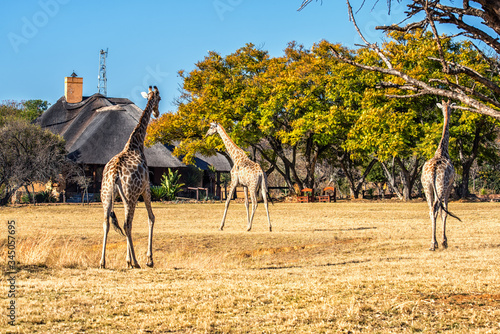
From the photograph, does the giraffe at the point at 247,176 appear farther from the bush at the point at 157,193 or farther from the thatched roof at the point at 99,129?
the thatched roof at the point at 99,129

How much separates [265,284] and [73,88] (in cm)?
4462

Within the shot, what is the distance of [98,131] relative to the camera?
1555 inches

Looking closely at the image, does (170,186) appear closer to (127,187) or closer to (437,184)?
(437,184)

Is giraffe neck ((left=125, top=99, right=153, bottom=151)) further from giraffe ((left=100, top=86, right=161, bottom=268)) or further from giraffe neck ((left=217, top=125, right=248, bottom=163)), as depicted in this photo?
giraffe neck ((left=217, top=125, right=248, bottom=163))

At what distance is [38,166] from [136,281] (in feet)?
81.8

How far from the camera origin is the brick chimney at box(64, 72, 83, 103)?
48375 millimetres

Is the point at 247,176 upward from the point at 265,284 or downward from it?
upward

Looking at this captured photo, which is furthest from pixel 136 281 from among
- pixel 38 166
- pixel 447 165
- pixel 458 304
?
pixel 38 166

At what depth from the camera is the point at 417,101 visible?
3322cm

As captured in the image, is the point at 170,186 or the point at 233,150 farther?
the point at 170,186

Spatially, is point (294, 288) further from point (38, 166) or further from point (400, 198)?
point (400, 198)

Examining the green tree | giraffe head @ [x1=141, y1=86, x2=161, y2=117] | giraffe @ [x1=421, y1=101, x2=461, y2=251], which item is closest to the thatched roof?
the green tree

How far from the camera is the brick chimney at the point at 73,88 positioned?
159ft

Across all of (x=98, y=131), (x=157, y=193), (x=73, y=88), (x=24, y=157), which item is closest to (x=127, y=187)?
(x=24, y=157)
